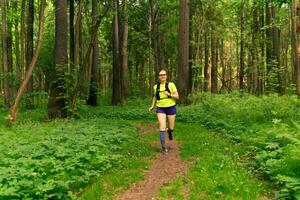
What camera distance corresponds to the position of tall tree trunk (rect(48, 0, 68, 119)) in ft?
59.6

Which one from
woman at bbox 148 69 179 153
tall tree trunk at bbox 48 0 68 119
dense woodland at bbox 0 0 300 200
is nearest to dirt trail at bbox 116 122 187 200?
dense woodland at bbox 0 0 300 200

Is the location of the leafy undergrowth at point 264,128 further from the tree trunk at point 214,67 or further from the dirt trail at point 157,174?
the tree trunk at point 214,67

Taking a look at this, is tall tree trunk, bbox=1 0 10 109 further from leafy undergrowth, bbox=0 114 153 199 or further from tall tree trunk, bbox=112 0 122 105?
leafy undergrowth, bbox=0 114 153 199

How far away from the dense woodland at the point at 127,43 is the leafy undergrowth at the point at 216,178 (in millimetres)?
6121

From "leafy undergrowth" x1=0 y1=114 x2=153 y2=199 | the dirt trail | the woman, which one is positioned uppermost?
the woman

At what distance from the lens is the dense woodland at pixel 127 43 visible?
1825 cm

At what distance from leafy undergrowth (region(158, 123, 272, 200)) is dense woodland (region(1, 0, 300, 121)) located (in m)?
6.12

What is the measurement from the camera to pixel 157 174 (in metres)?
8.74

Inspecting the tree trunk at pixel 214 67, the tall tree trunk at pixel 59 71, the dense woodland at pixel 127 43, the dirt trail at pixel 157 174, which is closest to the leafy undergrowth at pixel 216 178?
the dirt trail at pixel 157 174

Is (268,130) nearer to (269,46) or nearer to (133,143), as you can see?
(133,143)

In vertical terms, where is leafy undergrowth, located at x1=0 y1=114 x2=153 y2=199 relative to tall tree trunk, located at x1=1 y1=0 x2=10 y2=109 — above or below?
below

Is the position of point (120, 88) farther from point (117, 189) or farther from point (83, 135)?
point (117, 189)

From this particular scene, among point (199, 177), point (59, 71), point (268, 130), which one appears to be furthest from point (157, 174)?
point (59, 71)

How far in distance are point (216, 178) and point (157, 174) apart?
1549 millimetres
